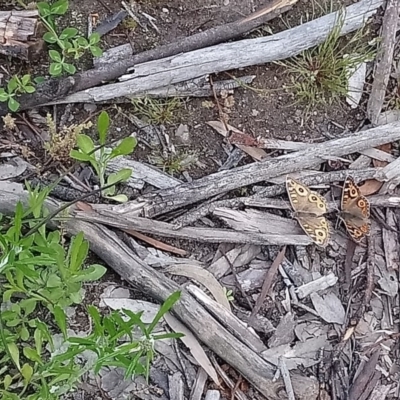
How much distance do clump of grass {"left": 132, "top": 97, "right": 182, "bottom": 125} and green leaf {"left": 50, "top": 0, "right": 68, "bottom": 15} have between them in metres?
0.42

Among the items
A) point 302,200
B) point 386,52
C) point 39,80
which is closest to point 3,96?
point 39,80

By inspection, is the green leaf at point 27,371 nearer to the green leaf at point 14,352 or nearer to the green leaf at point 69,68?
the green leaf at point 14,352

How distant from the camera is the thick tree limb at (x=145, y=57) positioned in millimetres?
2428

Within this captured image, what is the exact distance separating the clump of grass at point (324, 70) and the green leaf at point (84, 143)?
2.86 feet

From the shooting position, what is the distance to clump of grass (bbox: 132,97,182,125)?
A: 8.22 ft

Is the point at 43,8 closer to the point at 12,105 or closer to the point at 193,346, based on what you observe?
the point at 12,105

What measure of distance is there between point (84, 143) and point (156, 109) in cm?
38

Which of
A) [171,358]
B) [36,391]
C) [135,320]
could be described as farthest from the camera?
[171,358]

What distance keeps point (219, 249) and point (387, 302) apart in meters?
0.67

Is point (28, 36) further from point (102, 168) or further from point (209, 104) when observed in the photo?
point (209, 104)

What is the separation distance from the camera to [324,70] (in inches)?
104

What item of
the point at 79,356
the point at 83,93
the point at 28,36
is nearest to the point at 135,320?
the point at 79,356

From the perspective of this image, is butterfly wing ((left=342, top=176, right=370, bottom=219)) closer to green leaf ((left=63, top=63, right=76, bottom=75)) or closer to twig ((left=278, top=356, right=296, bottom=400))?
twig ((left=278, top=356, right=296, bottom=400))

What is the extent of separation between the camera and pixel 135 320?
1955mm
